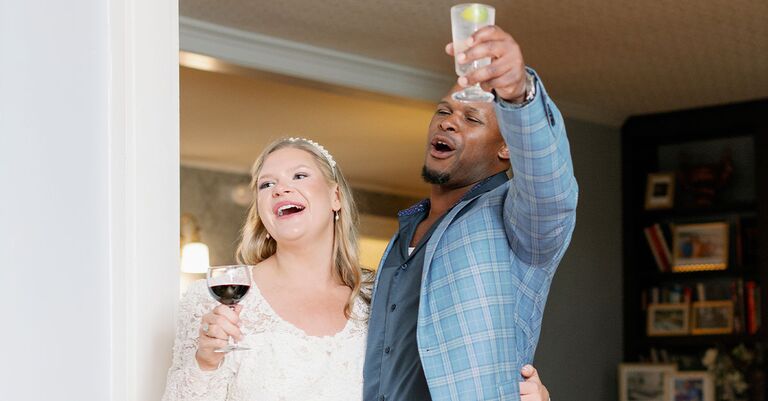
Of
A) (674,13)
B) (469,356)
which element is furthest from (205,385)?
(674,13)

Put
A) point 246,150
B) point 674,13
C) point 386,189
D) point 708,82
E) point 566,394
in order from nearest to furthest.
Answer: point 674,13 < point 708,82 < point 566,394 < point 246,150 < point 386,189

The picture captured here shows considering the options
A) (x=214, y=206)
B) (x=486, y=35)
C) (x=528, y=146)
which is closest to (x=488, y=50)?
(x=486, y=35)

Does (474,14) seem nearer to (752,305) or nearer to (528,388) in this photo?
(528,388)

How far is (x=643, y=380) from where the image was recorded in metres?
6.61

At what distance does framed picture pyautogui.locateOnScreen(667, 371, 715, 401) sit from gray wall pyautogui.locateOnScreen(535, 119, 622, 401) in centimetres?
40

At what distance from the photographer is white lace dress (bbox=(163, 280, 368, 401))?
2.24 meters

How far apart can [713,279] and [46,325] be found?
17.3 feet

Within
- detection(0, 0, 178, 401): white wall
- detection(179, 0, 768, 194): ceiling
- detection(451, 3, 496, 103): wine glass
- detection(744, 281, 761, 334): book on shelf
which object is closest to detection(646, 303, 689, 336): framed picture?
detection(744, 281, 761, 334): book on shelf

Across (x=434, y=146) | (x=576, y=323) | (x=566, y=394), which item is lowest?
(x=566, y=394)

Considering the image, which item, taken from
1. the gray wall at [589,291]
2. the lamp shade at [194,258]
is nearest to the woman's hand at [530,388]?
the gray wall at [589,291]

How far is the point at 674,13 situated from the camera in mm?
4852

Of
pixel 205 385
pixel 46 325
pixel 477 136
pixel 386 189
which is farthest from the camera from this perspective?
pixel 386 189

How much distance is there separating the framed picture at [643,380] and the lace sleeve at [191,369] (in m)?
4.67

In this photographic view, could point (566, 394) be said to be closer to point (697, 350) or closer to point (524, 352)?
point (697, 350)
